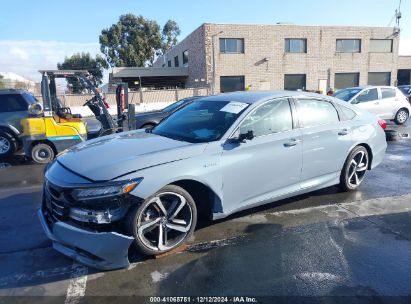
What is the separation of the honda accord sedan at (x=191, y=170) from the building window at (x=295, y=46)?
91.9 feet

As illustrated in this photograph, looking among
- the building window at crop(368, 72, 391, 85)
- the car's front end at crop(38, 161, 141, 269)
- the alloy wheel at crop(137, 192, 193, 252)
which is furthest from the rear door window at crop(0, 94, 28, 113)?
the building window at crop(368, 72, 391, 85)

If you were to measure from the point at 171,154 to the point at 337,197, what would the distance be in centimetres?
305

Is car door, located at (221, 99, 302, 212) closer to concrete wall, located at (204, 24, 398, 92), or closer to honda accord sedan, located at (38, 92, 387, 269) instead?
honda accord sedan, located at (38, 92, 387, 269)

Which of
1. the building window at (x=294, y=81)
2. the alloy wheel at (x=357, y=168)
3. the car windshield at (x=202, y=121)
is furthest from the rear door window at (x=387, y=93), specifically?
the building window at (x=294, y=81)

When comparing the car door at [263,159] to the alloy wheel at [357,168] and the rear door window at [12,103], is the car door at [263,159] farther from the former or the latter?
the rear door window at [12,103]

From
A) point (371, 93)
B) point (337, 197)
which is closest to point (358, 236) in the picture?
point (337, 197)

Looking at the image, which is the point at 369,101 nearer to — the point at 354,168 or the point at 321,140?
the point at 354,168

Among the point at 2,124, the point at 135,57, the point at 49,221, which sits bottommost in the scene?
the point at 49,221

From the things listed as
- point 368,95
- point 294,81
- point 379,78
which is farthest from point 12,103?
point 379,78

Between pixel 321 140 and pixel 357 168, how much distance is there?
4.05 feet

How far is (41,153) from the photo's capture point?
331 inches

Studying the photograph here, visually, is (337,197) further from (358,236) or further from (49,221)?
(49,221)

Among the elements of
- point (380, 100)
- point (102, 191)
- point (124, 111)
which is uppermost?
point (380, 100)

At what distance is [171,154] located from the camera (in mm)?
3529
